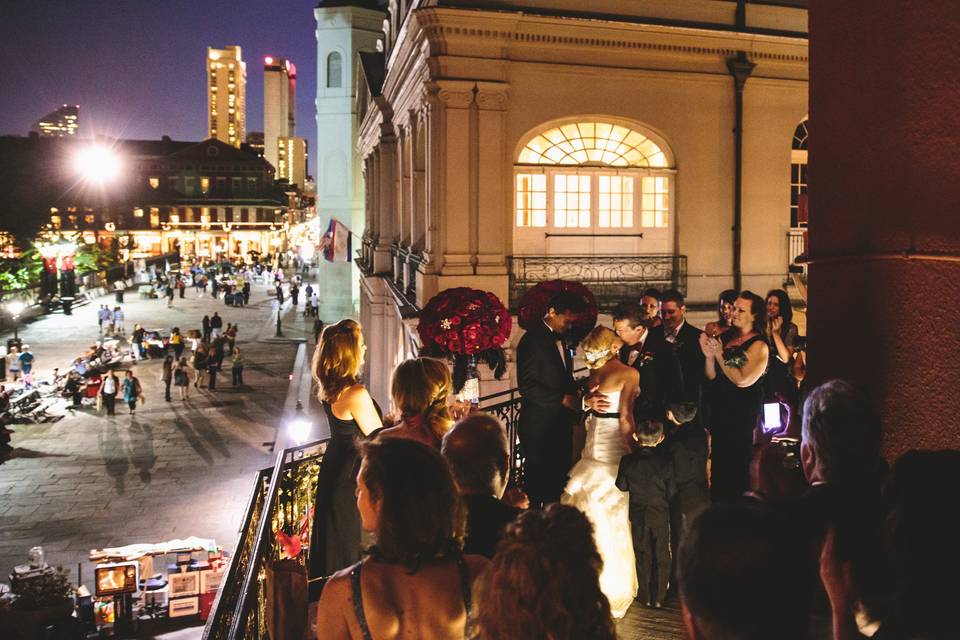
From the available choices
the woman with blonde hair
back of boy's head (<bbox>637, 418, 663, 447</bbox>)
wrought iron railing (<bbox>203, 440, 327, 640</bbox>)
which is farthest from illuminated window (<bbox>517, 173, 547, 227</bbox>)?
the woman with blonde hair

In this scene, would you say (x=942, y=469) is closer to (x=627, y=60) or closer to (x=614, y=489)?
(x=614, y=489)

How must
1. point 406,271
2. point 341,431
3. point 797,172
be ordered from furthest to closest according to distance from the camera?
point 406,271, point 797,172, point 341,431

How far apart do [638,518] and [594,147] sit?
10256 millimetres

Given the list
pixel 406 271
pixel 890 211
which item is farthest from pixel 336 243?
pixel 890 211

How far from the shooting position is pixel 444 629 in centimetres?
297

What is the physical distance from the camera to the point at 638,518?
617 cm

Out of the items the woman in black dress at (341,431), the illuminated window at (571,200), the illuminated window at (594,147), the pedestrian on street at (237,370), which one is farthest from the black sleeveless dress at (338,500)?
the pedestrian on street at (237,370)

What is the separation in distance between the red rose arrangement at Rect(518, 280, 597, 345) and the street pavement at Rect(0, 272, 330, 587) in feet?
29.1

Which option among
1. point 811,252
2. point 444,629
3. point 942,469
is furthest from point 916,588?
point 811,252

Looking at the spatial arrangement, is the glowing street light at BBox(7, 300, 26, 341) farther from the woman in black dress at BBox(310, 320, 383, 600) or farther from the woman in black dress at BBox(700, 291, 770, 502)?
the woman in black dress at BBox(700, 291, 770, 502)

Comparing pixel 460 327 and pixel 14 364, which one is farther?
pixel 14 364

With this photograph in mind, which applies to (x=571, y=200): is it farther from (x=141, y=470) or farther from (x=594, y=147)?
(x=141, y=470)

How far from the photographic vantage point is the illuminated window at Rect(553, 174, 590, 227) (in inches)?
598

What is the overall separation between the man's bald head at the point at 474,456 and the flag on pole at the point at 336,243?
92.7 feet
